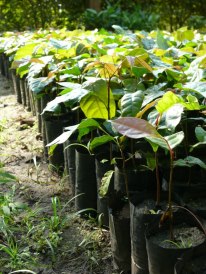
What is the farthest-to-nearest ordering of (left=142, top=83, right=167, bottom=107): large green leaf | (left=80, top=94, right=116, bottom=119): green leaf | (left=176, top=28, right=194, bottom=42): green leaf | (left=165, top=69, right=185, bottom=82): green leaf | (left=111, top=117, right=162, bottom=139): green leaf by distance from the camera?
(left=176, top=28, right=194, bottom=42): green leaf → (left=165, top=69, right=185, bottom=82): green leaf → (left=80, top=94, right=116, bottom=119): green leaf → (left=142, top=83, right=167, bottom=107): large green leaf → (left=111, top=117, right=162, bottom=139): green leaf

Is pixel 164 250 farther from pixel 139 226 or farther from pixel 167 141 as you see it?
pixel 167 141

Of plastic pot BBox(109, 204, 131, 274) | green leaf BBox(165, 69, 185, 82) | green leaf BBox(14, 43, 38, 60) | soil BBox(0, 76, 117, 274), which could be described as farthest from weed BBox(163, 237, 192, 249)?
green leaf BBox(14, 43, 38, 60)

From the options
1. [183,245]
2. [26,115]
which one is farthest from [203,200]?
[26,115]

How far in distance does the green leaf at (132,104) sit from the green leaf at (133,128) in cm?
37

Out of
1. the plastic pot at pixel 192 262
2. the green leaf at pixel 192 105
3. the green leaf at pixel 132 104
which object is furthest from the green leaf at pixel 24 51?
the plastic pot at pixel 192 262

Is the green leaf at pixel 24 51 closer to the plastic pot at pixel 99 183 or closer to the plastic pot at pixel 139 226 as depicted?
the plastic pot at pixel 99 183

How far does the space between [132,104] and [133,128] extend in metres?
0.42

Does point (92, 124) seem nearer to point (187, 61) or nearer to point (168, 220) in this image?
point (168, 220)

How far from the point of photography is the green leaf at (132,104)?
162 centimetres

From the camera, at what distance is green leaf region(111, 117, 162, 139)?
3.98 feet

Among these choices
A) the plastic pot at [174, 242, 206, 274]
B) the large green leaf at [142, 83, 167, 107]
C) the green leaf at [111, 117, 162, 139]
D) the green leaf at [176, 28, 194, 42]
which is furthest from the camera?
the green leaf at [176, 28, 194, 42]

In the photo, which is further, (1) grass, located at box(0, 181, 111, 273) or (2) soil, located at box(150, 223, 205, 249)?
(1) grass, located at box(0, 181, 111, 273)

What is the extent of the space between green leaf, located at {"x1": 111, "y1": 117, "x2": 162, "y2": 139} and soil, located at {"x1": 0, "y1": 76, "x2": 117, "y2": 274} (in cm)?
95

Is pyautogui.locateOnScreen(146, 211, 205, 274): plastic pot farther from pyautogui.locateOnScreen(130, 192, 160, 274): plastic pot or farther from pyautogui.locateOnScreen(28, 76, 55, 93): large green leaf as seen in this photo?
pyautogui.locateOnScreen(28, 76, 55, 93): large green leaf
